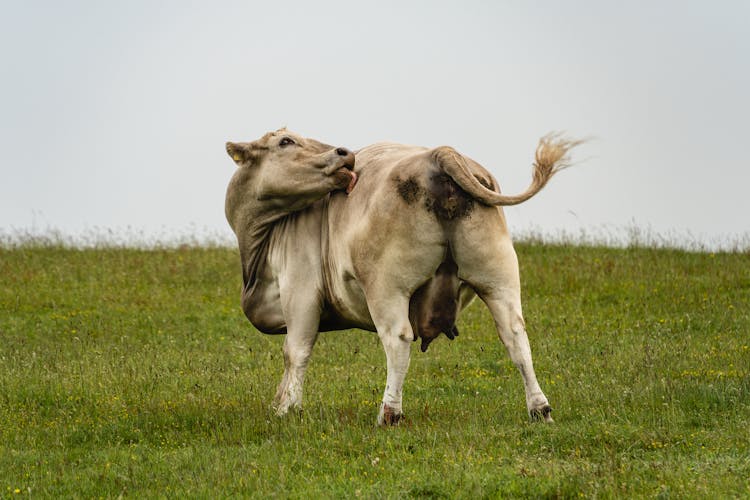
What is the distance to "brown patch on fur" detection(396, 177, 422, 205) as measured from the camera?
30.7ft

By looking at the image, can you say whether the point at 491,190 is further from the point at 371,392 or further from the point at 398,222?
the point at 371,392

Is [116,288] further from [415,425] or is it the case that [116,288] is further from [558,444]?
[558,444]

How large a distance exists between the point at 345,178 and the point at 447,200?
1.29 meters

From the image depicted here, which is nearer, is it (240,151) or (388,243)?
(388,243)

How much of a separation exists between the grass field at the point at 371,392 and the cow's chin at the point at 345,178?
6.72ft

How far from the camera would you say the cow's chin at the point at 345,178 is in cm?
1019

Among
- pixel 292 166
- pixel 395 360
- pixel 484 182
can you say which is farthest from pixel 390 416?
pixel 292 166

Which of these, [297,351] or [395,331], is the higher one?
[395,331]

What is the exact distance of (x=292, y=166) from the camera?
10602 mm

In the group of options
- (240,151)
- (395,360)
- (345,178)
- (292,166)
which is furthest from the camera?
(240,151)

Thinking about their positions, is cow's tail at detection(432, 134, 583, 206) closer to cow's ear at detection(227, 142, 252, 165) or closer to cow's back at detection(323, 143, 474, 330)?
cow's back at detection(323, 143, 474, 330)

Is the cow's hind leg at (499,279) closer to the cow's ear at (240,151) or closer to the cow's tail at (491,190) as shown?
the cow's tail at (491,190)

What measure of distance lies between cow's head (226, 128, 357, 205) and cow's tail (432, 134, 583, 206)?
45.1 inches

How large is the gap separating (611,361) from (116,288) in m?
9.71
